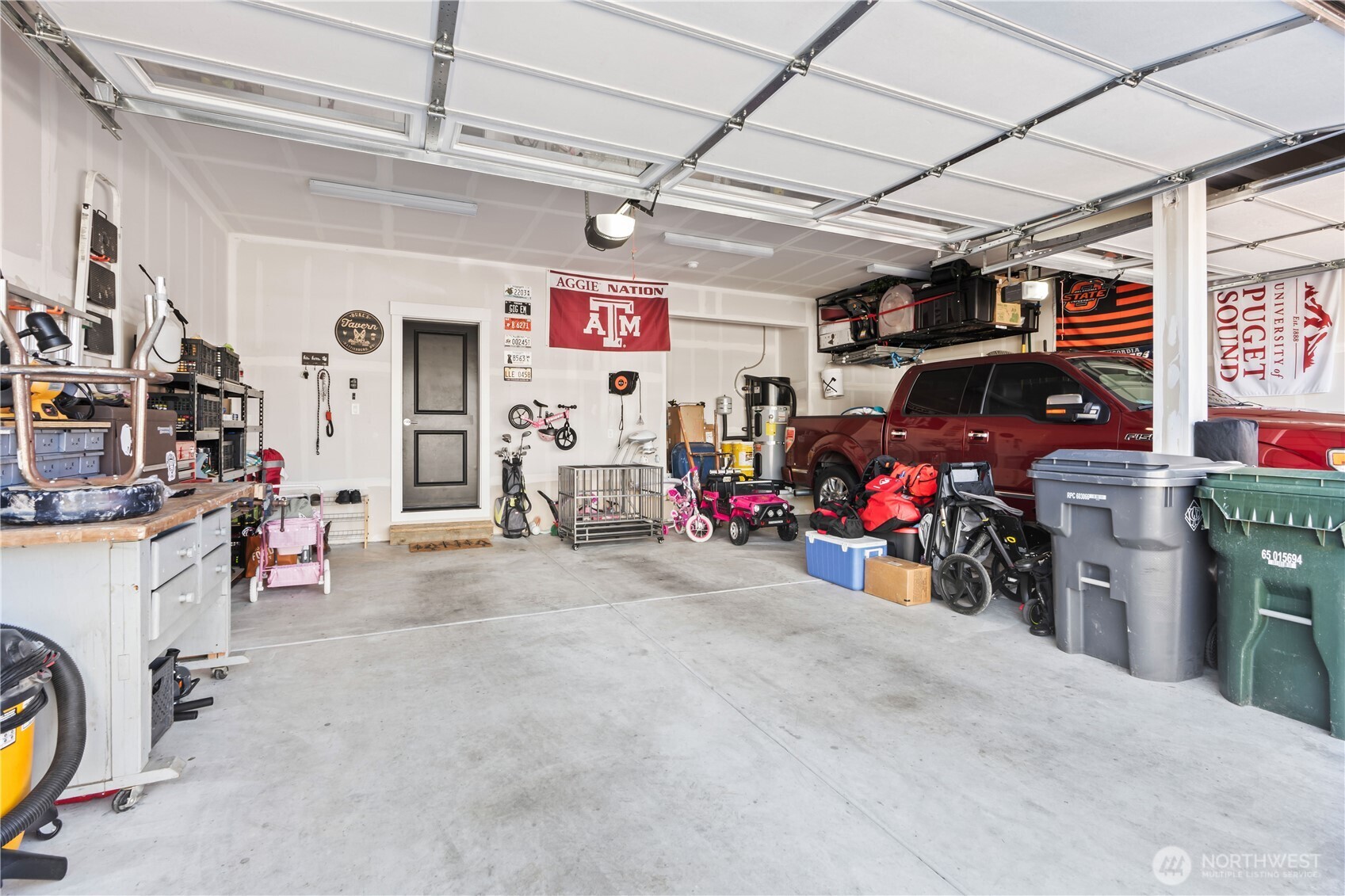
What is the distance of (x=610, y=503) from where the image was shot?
21.0ft

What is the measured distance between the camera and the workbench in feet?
5.49

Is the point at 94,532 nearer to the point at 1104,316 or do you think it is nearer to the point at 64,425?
the point at 64,425

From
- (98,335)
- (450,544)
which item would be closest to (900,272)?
(450,544)

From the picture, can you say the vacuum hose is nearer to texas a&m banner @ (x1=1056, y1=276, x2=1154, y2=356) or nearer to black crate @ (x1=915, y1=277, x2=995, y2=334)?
black crate @ (x1=915, y1=277, x2=995, y2=334)

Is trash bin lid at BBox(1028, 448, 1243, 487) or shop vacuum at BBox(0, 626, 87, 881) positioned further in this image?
trash bin lid at BBox(1028, 448, 1243, 487)

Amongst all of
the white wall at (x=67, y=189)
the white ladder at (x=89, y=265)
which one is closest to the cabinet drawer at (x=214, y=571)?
the white ladder at (x=89, y=265)

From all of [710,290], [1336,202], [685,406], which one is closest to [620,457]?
[685,406]

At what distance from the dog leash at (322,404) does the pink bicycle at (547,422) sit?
1.81m

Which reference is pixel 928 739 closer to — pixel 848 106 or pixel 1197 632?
pixel 1197 632

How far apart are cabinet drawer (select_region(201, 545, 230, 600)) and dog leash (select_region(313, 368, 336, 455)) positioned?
367cm

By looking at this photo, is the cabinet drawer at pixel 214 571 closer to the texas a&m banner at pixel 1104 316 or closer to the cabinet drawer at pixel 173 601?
the cabinet drawer at pixel 173 601

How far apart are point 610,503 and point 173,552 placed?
4526 mm

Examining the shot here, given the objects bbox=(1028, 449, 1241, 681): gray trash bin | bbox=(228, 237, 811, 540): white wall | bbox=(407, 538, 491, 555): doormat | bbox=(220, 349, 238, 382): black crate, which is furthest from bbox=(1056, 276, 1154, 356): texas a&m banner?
bbox=(220, 349, 238, 382): black crate

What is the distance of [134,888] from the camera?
4.83 ft
